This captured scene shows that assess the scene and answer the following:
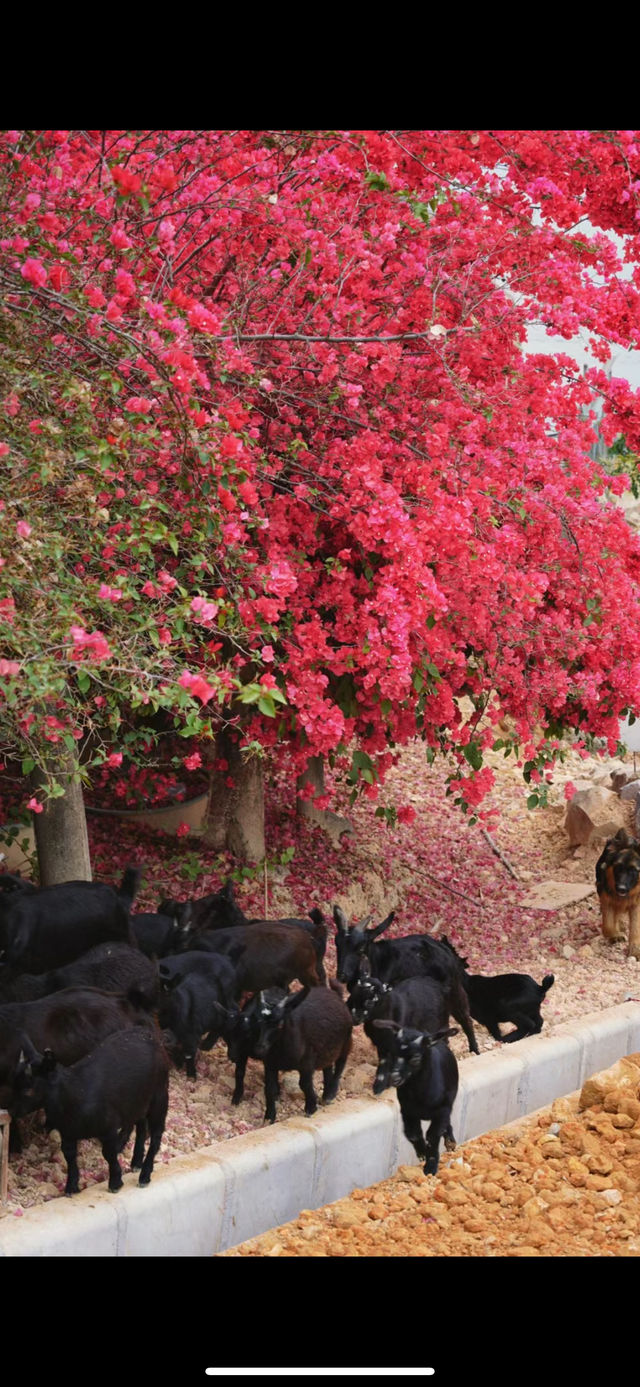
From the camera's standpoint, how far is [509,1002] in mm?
5578

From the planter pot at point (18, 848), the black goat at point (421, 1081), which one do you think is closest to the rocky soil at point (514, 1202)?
the black goat at point (421, 1081)

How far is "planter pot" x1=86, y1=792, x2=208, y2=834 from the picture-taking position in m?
7.17

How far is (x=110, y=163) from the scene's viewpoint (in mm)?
4039

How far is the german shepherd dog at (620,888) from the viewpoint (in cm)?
683

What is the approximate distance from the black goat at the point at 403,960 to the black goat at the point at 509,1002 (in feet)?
0.53

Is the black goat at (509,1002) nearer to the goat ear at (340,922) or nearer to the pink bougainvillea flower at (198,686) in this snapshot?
the goat ear at (340,922)

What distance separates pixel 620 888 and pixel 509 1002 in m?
1.49

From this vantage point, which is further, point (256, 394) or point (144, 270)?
point (256, 394)

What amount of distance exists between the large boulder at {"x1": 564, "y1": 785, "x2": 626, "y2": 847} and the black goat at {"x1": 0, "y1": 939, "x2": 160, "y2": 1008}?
4.50 metres

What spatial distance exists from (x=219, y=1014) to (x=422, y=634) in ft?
5.25

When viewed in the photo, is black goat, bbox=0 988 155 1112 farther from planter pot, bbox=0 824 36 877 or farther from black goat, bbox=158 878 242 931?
planter pot, bbox=0 824 36 877

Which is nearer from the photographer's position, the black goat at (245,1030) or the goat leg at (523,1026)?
the black goat at (245,1030)

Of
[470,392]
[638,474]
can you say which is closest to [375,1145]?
[470,392]

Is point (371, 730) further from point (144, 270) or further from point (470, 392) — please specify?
point (144, 270)
